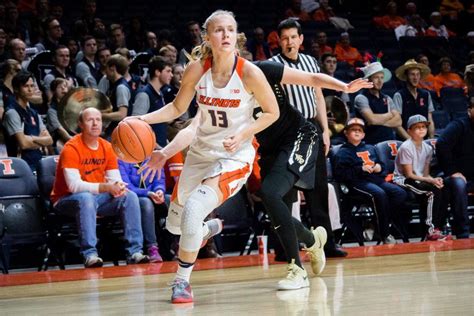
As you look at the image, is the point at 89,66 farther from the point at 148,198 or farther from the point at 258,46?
the point at 258,46

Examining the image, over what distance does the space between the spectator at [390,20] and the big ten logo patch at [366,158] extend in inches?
248

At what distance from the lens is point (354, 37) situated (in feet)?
47.3

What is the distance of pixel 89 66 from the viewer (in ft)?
33.8

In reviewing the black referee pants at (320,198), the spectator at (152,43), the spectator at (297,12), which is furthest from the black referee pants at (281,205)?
the spectator at (297,12)

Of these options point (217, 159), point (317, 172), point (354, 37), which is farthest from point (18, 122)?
point (354, 37)

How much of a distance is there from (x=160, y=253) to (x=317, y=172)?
2.17m

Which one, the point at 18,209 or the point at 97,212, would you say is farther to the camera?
the point at 18,209

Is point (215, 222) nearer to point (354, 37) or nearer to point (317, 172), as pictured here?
point (317, 172)

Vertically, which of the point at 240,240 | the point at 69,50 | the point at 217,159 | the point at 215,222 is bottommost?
the point at 240,240

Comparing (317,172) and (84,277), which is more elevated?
(317,172)

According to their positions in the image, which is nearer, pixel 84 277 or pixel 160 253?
pixel 84 277

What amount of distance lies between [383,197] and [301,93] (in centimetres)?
255

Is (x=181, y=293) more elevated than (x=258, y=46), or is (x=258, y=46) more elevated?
(x=258, y=46)

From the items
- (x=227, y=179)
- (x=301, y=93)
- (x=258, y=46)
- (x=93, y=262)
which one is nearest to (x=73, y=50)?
(x=258, y=46)
